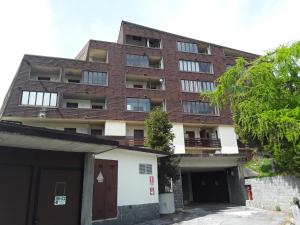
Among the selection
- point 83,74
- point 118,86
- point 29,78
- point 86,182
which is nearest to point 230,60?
point 118,86

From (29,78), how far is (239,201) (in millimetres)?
25780

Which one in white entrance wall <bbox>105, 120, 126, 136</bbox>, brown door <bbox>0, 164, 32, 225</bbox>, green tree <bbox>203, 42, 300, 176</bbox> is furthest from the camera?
white entrance wall <bbox>105, 120, 126, 136</bbox>

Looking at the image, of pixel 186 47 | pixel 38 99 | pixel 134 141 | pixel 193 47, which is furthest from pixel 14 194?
pixel 193 47

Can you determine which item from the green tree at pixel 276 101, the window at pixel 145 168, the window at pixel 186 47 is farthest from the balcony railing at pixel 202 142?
the window at pixel 145 168

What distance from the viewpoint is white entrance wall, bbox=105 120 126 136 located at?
29.9 m

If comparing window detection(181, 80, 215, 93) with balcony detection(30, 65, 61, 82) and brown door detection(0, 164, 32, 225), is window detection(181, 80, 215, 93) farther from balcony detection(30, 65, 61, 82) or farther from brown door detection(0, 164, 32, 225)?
brown door detection(0, 164, 32, 225)

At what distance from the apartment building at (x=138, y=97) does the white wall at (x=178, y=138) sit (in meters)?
0.12

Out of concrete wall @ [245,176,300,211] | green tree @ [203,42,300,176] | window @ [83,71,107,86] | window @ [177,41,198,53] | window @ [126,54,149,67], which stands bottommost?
concrete wall @ [245,176,300,211]

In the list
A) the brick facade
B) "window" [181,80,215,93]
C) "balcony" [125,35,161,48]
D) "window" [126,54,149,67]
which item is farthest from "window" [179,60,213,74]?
"window" [126,54,149,67]

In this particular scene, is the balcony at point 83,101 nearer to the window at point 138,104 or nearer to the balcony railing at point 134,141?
the window at point 138,104

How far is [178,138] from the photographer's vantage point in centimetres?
3177

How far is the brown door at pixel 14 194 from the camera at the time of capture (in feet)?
24.3

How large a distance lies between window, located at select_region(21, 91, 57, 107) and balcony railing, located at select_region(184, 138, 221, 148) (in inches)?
673

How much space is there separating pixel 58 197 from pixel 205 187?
24877mm
